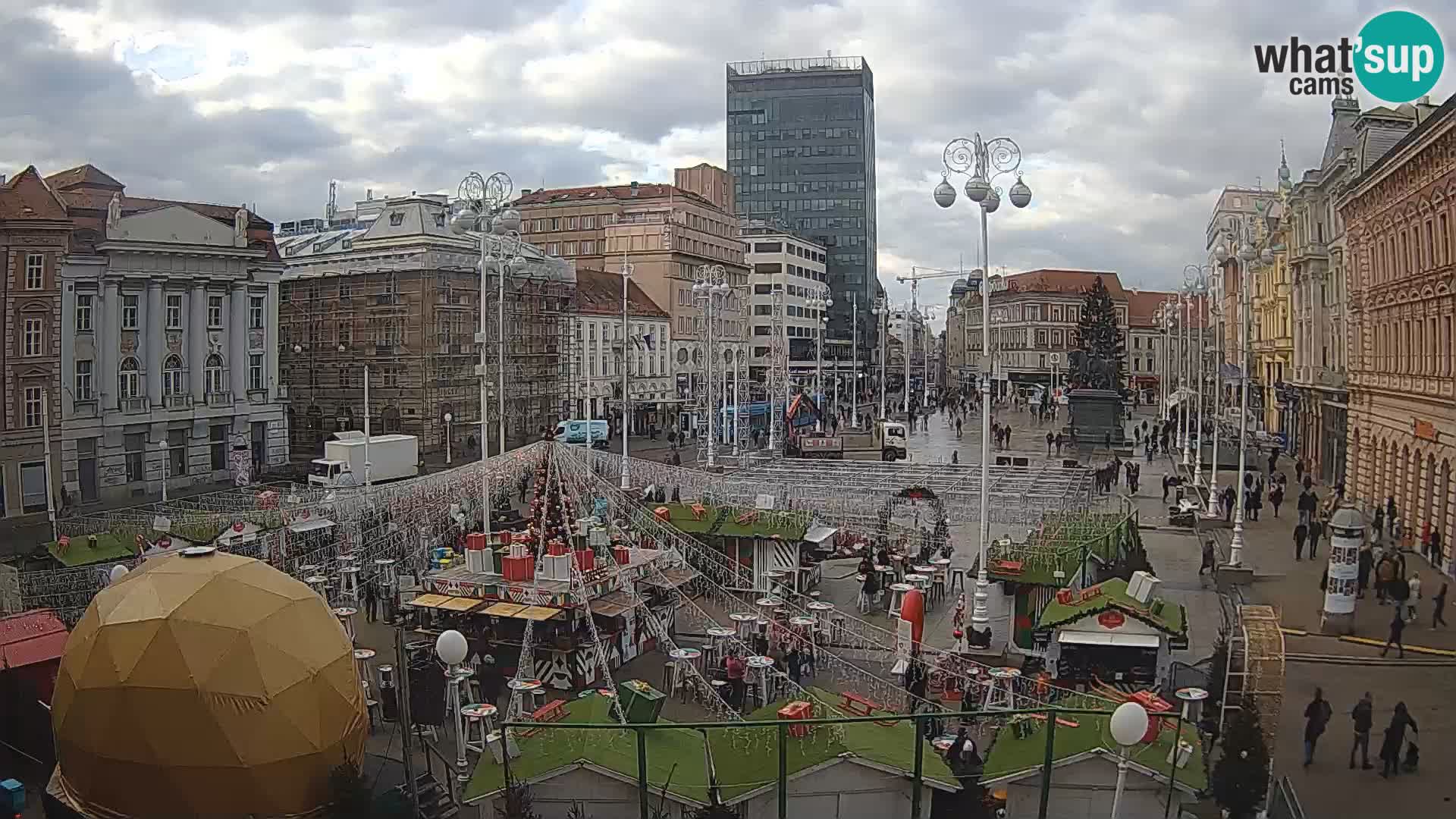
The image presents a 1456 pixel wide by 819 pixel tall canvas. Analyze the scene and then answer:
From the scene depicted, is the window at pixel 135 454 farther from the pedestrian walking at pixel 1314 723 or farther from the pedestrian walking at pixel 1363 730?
the pedestrian walking at pixel 1363 730

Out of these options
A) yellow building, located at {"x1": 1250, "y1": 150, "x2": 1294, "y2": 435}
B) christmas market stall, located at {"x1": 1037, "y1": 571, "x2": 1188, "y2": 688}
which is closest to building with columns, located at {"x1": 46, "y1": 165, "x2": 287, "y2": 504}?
christmas market stall, located at {"x1": 1037, "y1": 571, "x2": 1188, "y2": 688}

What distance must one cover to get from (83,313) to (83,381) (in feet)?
7.61

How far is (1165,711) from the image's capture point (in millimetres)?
12000

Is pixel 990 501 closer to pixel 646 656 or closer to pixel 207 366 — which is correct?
pixel 646 656

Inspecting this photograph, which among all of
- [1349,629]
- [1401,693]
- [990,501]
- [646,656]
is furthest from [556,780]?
[990,501]

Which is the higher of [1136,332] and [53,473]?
[1136,332]

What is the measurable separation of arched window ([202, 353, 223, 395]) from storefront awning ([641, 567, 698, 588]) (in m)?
29.8

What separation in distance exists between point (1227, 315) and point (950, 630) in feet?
Result: 235

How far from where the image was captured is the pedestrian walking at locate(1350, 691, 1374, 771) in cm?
1425

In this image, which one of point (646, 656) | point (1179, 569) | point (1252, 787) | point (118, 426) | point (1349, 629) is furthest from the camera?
point (118, 426)

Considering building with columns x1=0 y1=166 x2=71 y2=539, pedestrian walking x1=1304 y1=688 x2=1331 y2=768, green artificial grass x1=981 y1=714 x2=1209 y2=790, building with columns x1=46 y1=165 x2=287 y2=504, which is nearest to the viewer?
green artificial grass x1=981 y1=714 x2=1209 y2=790

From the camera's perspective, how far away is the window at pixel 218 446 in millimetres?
44531

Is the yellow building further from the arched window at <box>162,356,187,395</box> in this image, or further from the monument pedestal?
the arched window at <box>162,356,187,395</box>

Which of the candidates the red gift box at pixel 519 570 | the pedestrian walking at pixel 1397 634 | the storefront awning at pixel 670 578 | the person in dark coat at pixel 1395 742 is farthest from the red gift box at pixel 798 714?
the pedestrian walking at pixel 1397 634
